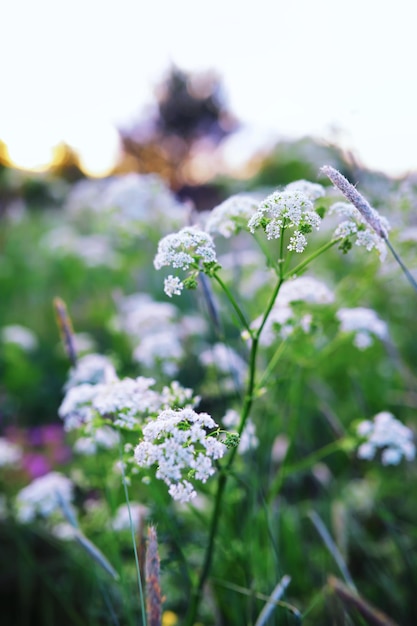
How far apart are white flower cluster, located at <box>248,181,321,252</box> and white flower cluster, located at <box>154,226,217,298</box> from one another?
145 mm

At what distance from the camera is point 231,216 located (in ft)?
6.25

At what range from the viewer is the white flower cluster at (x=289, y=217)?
1407 mm

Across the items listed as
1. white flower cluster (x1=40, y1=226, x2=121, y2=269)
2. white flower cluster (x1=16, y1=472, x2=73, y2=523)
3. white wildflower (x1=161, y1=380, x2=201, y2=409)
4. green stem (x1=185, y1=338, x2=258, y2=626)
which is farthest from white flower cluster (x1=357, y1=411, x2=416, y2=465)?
white flower cluster (x1=40, y1=226, x2=121, y2=269)

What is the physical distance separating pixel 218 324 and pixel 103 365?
838 millimetres

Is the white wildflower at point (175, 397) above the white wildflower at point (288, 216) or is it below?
below

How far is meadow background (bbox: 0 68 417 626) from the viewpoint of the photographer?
218 cm

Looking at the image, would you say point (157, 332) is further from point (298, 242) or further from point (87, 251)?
point (87, 251)

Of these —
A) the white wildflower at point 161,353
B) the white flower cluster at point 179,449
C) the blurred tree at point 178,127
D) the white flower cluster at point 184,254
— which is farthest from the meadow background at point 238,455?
the blurred tree at point 178,127

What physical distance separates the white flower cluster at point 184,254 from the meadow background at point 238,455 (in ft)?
1.82

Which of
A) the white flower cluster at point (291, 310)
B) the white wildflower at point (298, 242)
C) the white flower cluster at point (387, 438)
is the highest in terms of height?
the white flower cluster at point (291, 310)

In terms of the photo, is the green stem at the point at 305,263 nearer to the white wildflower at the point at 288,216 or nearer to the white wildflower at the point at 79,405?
the white wildflower at the point at 288,216

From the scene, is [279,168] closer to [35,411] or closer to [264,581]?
[35,411]

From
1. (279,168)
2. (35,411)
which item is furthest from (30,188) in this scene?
(35,411)

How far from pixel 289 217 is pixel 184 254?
1.00ft
